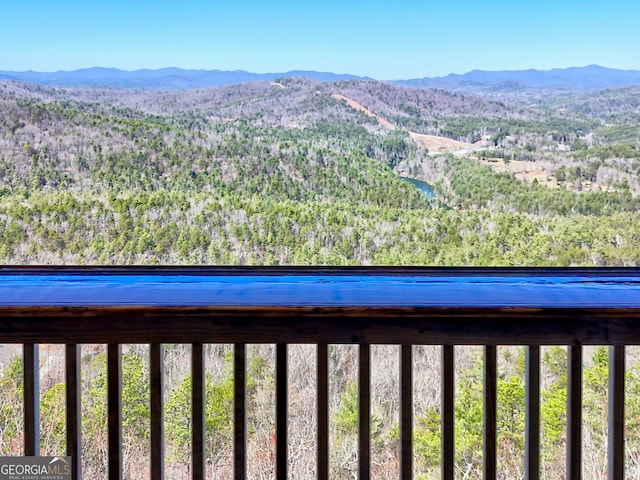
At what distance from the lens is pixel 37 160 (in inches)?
188

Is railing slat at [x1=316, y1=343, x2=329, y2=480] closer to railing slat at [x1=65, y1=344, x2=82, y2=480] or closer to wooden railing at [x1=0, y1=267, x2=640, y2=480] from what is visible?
wooden railing at [x1=0, y1=267, x2=640, y2=480]

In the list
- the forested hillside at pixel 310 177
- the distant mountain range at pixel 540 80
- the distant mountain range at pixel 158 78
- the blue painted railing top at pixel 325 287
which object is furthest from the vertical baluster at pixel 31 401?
the distant mountain range at pixel 540 80

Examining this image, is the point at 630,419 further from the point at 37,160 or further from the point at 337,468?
the point at 37,160

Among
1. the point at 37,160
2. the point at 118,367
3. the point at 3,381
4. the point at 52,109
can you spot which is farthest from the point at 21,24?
the point at 118,367

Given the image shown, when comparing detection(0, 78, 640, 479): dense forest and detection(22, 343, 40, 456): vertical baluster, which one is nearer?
detection(22, 343, 40, 456): vertical baluster

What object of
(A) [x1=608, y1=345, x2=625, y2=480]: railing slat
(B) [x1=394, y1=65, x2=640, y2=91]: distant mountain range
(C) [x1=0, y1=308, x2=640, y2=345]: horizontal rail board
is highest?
(B) [x1=394, y1=65, x2=640, y2=91]: distant mountain range

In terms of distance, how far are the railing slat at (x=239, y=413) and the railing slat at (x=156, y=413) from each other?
125 mm

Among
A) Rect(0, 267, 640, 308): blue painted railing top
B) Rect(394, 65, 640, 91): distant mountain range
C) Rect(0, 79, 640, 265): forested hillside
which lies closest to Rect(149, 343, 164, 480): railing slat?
Rect(0, 267, 640, 308): blue painted railing top

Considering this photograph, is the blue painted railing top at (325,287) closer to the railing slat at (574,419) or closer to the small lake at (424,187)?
the railing slat at (574,419)

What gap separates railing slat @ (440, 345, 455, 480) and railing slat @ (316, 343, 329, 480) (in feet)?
0.63

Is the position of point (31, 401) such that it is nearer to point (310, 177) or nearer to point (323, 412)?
point (323, 412)

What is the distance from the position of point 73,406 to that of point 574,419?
32.6 inches

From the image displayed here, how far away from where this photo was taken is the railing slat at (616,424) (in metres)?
0.93

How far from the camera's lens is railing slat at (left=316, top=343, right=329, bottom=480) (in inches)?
37.0
